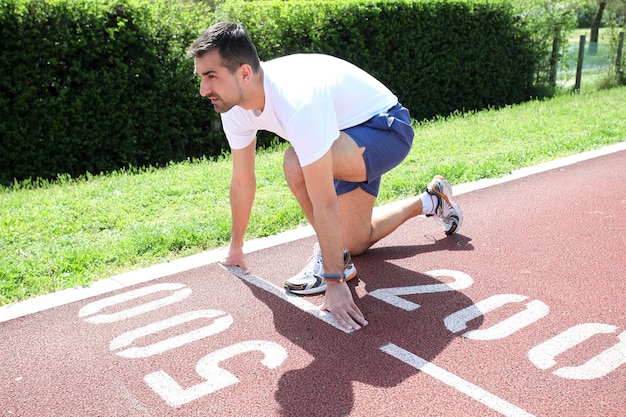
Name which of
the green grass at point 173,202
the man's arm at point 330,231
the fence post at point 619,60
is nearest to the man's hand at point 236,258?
the green grass at point 173,202

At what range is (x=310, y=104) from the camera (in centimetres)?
336

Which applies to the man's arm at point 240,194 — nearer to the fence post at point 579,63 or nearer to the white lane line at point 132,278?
the white lane line at point 132,278

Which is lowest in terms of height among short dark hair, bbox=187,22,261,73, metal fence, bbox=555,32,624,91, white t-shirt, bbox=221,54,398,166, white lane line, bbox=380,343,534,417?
white lane line, bbox=380,343,534,417

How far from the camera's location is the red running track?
2936mm

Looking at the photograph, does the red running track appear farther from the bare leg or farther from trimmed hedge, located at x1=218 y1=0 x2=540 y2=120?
trimmed hedge, located at x1=218 y1=0 x2=540 y2=120

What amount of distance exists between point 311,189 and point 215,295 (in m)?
1.13

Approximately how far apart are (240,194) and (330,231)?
1054 millimetres

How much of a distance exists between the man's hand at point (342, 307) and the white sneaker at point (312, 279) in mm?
431

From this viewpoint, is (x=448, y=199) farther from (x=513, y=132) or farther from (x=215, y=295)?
(x=513, y=132)

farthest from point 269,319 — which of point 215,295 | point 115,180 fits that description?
point 115,180

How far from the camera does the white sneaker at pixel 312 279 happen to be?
4062 mm

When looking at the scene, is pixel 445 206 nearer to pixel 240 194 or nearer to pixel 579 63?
pixel 240 194

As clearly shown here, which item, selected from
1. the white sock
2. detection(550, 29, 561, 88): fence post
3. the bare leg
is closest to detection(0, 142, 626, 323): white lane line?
the bare leg

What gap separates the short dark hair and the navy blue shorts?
84 cm
